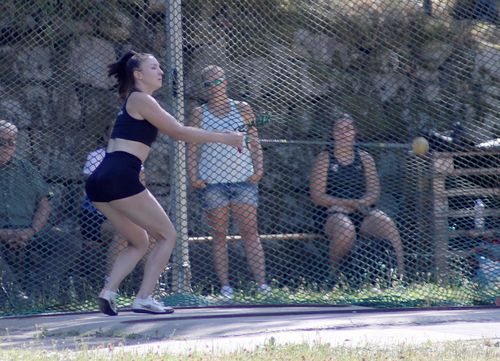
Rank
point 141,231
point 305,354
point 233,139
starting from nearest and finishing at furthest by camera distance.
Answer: point 305,354 → point 233,139 → point 141,231

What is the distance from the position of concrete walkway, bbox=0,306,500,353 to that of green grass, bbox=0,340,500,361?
0.20 metres

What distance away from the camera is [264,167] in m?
9.02

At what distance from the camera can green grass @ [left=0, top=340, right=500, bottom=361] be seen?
4.89 m

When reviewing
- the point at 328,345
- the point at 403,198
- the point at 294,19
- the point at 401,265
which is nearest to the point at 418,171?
the point at 403,198

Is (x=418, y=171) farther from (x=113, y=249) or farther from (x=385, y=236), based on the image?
(x=113, y=249)

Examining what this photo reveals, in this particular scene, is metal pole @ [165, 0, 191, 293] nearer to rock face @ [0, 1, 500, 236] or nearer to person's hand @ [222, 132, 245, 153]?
rock face @ [0, 1, 500, 236]

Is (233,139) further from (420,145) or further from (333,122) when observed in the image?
(420,145)

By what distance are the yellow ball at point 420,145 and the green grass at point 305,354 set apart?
350 cm

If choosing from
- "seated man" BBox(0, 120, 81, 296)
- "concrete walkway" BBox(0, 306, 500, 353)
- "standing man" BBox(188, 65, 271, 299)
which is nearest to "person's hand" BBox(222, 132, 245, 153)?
"concrete walkway" BBox(0, 306, 500, 353)

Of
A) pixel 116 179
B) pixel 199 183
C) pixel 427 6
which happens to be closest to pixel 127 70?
pixel 116 179

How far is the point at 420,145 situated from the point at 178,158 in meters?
1.98

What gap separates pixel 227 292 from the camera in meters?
8.10

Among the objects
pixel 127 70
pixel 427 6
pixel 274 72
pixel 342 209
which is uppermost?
pixel 427 6

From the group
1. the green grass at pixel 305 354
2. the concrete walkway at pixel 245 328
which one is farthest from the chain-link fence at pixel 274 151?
the green grass at pixel 305 354
